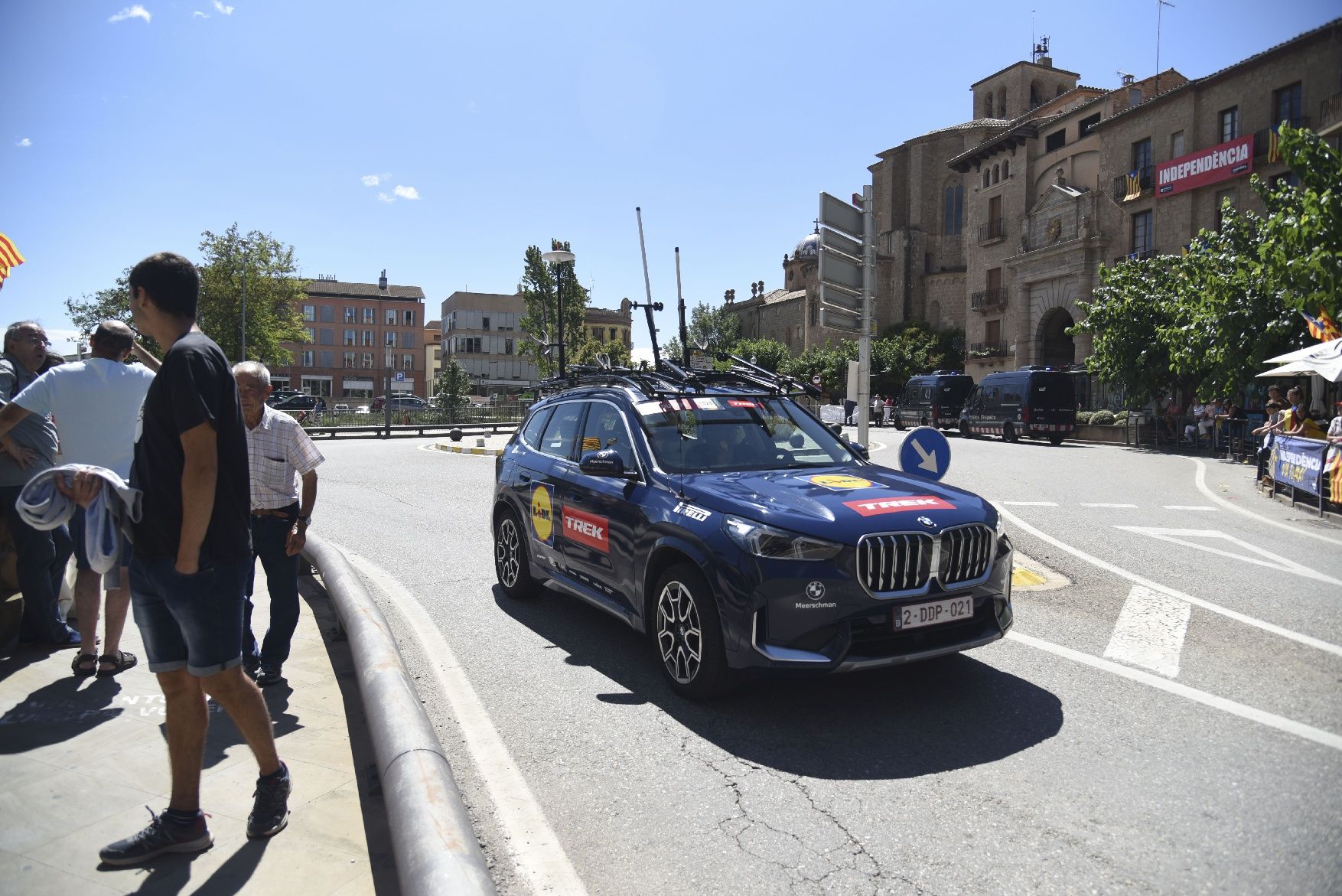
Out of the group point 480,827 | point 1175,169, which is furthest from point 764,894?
point 1175,169

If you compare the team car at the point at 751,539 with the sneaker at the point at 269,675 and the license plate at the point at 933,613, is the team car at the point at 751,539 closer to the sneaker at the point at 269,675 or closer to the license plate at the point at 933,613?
the license plate at the point at 933,613

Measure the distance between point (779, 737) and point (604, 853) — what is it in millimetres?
1252

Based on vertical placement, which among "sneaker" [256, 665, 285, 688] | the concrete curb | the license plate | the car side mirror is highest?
the car side mirror

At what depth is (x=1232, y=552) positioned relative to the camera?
9188mm

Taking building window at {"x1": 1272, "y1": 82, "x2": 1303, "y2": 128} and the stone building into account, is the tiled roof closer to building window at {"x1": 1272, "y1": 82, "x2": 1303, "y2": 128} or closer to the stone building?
the stone building

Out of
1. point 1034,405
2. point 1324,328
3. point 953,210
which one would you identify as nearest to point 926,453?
point 1324,328

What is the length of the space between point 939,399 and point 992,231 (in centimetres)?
1781

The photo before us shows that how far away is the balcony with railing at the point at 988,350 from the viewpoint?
2087 inches

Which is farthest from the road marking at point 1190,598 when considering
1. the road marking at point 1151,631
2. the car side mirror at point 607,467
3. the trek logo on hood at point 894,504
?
the car side mirror at point 607,467

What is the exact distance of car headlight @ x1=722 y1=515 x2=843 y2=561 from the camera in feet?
13.5

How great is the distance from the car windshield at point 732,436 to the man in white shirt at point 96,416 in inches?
109

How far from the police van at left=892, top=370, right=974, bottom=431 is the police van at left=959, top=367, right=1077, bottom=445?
7286 mm

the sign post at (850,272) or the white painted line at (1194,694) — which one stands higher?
the sign post at (850,272)

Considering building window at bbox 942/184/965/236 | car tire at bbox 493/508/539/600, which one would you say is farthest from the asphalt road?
building window at bbox 942/184/965/236
